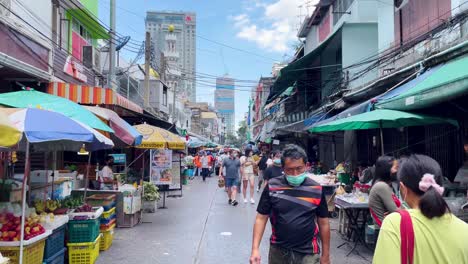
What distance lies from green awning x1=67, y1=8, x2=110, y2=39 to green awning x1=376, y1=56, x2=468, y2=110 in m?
13.2

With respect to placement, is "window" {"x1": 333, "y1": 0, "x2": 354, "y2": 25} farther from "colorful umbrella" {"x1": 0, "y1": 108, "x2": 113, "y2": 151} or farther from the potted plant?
"colorful umbrella" {"x1": 0, "y1": 108, "x2": 113, "y2": 151}

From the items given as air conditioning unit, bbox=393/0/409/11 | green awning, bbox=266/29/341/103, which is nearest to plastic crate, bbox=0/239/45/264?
air conditioning unit, bbox=393/0/409/11

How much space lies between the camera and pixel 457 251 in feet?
6.81

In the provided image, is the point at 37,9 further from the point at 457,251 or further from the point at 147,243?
the point at 457,251

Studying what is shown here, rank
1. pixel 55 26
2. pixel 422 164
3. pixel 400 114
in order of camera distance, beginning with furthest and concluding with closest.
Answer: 1. pixel 55 26
2. pixel 400 114
3. pixel 422 164

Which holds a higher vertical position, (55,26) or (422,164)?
(55,26)

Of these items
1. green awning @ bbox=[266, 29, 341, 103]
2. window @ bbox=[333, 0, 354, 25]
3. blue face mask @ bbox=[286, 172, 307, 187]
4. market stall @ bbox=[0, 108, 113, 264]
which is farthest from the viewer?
window @ bbox=[333, 0, 354, 25]

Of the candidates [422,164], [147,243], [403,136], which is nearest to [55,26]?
[147,243]

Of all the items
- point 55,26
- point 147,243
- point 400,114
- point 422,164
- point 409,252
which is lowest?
point 147,243

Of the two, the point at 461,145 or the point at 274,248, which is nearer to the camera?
the point at 274,248

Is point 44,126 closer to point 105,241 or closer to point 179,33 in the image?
point 105,241

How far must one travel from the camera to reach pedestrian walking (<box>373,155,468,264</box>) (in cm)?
207

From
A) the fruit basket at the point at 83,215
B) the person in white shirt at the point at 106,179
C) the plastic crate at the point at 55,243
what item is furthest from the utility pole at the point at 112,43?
the plastic crate at the point at 55,243

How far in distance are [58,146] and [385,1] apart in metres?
10.9
